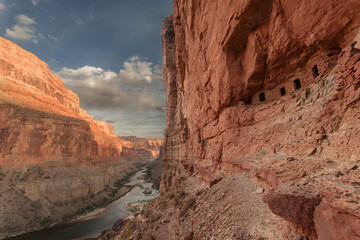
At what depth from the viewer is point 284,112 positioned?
10.2 m

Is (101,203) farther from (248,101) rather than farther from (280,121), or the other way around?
(280,121)

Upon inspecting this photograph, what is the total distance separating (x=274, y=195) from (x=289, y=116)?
577 centimetres

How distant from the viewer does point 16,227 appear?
3095cm

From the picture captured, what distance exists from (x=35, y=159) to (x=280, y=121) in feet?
177

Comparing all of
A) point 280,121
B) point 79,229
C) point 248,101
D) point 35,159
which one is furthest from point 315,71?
point 35,159

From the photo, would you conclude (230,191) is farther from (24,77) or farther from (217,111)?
(24,77)

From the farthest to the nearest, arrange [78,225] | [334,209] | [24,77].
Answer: [24,77]
[78,225]
[334,209]

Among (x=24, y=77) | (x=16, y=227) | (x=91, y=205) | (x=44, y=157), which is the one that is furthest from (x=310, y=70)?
(x=24, y=77)

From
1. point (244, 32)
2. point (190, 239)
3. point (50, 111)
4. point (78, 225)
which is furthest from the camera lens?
point (50, 111)

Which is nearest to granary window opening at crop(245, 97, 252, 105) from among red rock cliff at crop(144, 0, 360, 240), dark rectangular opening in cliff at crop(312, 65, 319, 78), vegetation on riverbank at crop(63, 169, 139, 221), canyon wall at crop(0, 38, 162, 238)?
red rock cliff at crop(144, 0, 360, 240)

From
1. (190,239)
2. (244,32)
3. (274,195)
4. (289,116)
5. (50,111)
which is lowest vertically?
(190,239)

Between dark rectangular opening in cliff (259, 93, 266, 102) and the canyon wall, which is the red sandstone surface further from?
dark rectangular opening in cliff (259, 93, 266, 102)

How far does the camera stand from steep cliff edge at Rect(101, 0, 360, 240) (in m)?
4.82

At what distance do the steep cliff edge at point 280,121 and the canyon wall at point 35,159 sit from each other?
34844mm
